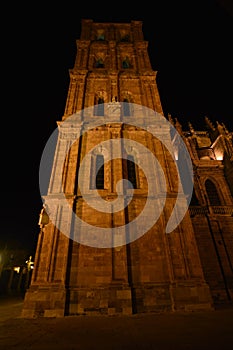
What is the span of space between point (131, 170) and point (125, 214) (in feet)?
12.6

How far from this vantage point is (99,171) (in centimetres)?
1489

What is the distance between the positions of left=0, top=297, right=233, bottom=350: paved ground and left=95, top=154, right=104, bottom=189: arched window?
779 centimetres

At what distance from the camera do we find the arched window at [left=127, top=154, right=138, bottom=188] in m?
14.5

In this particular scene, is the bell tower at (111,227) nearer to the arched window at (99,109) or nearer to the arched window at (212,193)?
the arched window at (99,109)

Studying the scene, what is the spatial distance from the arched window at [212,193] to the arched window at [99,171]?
1153 centimetres

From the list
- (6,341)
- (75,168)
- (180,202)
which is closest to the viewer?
(6,341)

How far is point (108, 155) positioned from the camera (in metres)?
15.2

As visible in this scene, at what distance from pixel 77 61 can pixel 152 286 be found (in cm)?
2294

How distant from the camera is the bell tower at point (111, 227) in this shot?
10.1m

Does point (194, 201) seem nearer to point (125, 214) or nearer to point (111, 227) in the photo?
point (125, 214)

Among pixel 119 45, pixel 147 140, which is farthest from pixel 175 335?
pixel 119 45

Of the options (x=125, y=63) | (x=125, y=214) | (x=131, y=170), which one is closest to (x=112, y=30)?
(x=125, y=63)

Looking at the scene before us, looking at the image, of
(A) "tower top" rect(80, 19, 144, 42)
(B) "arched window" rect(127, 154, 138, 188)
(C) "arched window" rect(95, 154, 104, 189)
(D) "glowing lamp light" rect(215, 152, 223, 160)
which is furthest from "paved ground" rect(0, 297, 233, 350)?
(A) "tower top" rect(80, 19, 144, 42)

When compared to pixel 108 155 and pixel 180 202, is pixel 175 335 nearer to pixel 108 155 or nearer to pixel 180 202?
pixel 180 202
